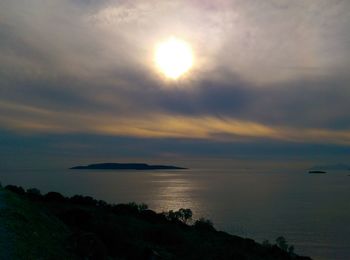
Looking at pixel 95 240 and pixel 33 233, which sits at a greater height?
pixel 33 233

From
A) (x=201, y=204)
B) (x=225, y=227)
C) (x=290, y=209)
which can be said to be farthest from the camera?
(x=201, y=204)

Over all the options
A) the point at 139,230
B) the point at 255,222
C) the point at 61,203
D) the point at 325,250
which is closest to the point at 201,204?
the point at 255,222

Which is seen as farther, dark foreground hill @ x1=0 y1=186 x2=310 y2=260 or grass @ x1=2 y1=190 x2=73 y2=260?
dark foreground hill @ x1=0 y1=186 x2=310 y2=260

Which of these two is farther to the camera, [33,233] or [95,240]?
[95,240]

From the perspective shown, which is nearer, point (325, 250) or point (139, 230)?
point (139, 230)

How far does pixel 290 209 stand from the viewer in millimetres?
129125

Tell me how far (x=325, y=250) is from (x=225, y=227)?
27956 millimetres

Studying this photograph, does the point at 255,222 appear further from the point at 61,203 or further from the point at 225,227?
the point at 61,203

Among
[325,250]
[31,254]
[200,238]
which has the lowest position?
[325,250]

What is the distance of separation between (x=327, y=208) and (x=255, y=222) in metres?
42.0

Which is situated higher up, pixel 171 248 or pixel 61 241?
pixel 61 241

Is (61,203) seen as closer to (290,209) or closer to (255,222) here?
(255,222)

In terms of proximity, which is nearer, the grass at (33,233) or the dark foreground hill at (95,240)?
the grass at (33,233)

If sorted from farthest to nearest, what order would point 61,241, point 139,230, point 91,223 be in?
point 139,230 → point 91,223 → point 61,241
